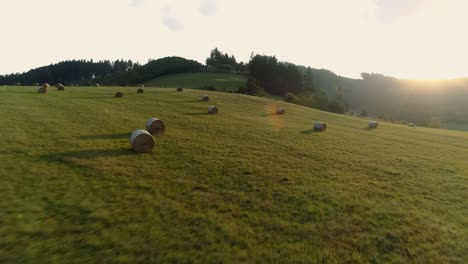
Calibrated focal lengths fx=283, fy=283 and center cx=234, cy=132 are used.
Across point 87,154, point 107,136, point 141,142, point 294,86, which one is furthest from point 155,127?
point 294,86

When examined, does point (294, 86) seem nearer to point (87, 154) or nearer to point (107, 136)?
point (107, 136)

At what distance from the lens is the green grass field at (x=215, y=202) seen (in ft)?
27.3

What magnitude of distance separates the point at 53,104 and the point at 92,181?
2375 cm

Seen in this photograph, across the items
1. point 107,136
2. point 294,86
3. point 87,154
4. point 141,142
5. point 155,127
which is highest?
point 294,86

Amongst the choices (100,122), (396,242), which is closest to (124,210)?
→ (396,242)

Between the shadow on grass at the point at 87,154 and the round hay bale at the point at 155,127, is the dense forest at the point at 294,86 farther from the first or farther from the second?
the shadow on grass at the point at 87,154

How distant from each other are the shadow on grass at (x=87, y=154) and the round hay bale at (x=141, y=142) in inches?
18.3

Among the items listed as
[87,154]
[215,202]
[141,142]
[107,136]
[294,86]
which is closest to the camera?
[215,202]

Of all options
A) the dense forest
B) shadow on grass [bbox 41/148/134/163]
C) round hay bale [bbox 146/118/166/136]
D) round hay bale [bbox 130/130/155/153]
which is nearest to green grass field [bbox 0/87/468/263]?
shadow on grass [bbox 41/148/134/163]

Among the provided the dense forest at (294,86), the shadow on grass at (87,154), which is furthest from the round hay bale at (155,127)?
the dense forest at (294,86)

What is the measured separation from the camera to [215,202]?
1123 centimetres

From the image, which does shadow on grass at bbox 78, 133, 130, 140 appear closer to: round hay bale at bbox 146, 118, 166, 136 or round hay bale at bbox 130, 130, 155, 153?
round hay bale at bbox 146, 118, 166, 136

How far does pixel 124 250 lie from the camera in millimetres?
7973

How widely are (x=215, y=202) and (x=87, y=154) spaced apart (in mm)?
8179
